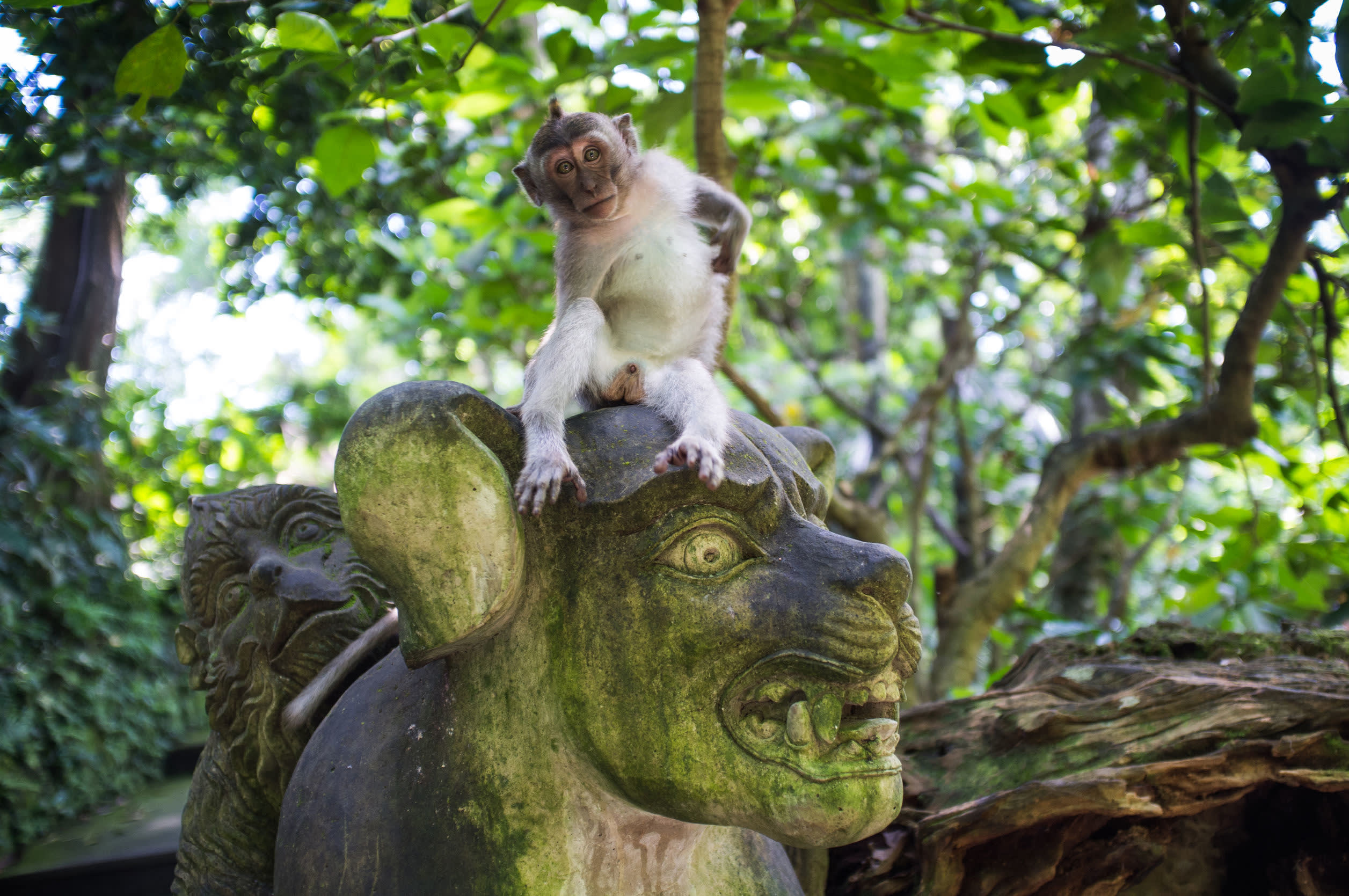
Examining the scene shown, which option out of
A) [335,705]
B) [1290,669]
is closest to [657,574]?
[335,705]

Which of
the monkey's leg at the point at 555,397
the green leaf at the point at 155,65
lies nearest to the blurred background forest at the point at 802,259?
the green leaf at the point at 155,65

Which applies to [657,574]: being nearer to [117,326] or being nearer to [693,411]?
[693,411]

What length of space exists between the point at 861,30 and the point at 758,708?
3.42 m

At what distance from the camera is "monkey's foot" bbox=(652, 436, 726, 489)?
140 centimetres

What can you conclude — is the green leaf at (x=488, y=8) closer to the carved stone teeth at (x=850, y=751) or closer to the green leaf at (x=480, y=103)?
the green leaf at (x=480, y=103)

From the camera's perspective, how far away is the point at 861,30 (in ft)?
12.9

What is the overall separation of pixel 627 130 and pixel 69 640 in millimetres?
4585

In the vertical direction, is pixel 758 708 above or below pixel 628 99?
below

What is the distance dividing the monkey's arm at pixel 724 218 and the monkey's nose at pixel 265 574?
1.27 m

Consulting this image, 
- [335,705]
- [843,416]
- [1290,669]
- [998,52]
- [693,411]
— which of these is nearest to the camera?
[693,411]

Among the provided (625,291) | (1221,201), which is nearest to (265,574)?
(625,291)

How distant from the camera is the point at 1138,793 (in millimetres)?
1643

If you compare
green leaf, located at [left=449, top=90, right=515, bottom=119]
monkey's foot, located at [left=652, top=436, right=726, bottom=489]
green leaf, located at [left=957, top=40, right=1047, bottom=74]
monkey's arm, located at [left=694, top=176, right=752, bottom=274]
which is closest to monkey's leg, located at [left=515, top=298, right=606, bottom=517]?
monkey's foot, located at [left=652, top=436, right=726, bottom=489]

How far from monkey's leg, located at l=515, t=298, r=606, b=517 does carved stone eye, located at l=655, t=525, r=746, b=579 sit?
0.54ft
